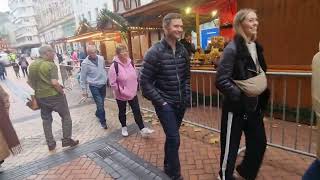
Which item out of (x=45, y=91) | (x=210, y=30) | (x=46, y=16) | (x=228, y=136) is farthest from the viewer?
(x=46, y=16)

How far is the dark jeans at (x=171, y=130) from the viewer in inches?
125

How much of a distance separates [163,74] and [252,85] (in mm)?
957

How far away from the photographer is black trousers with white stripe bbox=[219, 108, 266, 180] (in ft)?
9.73

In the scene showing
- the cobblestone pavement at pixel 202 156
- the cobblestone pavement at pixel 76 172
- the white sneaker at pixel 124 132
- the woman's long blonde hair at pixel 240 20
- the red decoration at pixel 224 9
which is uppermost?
the red decoration at pixel 224 9

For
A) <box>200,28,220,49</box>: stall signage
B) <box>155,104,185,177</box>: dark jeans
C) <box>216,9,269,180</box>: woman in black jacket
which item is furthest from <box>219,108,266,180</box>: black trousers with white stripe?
<box>200,28,220,49</box>: stall signage

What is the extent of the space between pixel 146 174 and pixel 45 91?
221 cm

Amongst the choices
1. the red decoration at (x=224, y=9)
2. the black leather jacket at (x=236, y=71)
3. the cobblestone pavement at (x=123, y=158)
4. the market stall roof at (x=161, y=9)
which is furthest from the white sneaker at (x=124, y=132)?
the red decoration at (x=224, y=9)

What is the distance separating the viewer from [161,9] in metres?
9.13

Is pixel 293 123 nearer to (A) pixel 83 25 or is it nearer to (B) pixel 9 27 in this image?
(A) pixel 83 25

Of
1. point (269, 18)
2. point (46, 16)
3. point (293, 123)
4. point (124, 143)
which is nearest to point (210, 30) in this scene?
point (269, 18)

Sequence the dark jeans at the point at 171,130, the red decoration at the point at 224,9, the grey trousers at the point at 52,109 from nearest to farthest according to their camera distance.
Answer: the dark jeans at the point at 171,130, the grey trousers at the point at 52,109, the red decoration at the point at 224,9

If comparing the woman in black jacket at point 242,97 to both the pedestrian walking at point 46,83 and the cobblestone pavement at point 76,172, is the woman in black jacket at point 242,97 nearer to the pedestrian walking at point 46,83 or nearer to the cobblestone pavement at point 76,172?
the cobblestone pavement at point 76,172

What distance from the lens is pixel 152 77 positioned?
312 cm

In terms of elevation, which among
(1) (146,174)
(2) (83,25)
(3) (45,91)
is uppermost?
(2) (83,25)
